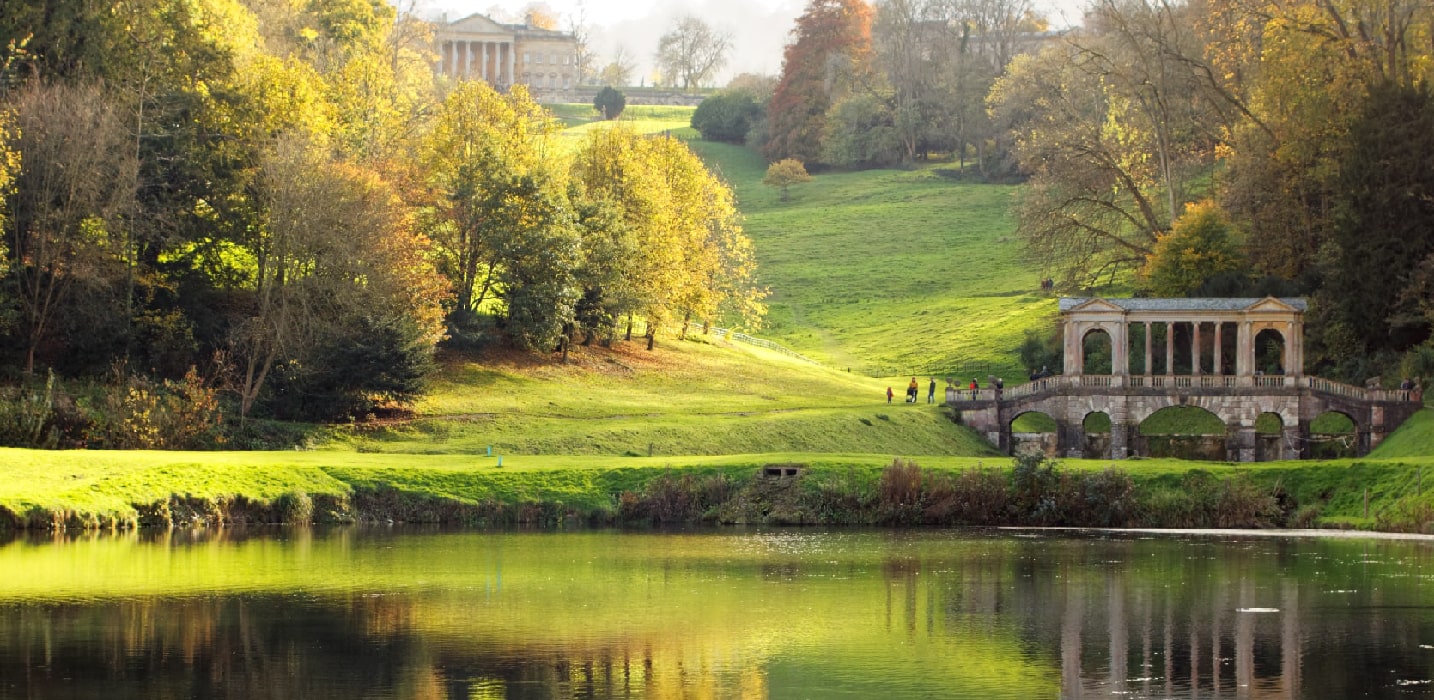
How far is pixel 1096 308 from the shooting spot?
73.3 m

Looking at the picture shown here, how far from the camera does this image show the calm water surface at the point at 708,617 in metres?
25.7

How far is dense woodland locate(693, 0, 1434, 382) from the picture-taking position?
73.7 meters

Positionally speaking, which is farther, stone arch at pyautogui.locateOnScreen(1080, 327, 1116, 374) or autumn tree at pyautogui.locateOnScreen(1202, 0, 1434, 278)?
stone arch at pyautogui.locateOnScreen(1080, 327, 1116, 374)

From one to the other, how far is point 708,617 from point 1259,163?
58.4m

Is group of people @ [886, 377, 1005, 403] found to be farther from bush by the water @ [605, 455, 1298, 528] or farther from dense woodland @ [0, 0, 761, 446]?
bush by the water @ [605, 455, 1298, 528]

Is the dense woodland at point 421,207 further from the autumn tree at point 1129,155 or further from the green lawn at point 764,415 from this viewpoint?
the green lawn at point 764,415

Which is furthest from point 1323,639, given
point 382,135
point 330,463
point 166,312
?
point 382,135

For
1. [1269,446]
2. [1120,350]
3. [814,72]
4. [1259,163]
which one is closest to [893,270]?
[814,72]

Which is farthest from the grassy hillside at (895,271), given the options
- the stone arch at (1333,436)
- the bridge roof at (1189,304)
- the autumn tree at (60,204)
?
the autumn tree at (60,204)

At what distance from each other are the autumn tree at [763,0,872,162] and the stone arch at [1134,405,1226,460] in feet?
282

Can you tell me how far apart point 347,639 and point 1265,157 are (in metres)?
63.6

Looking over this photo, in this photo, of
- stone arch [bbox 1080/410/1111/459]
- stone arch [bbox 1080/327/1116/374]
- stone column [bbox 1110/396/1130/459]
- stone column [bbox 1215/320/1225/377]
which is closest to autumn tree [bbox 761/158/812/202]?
stone arch [bbox 1080/327/1116/374]

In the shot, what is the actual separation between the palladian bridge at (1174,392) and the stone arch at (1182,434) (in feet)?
3.67

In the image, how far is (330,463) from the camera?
51.1 meters
